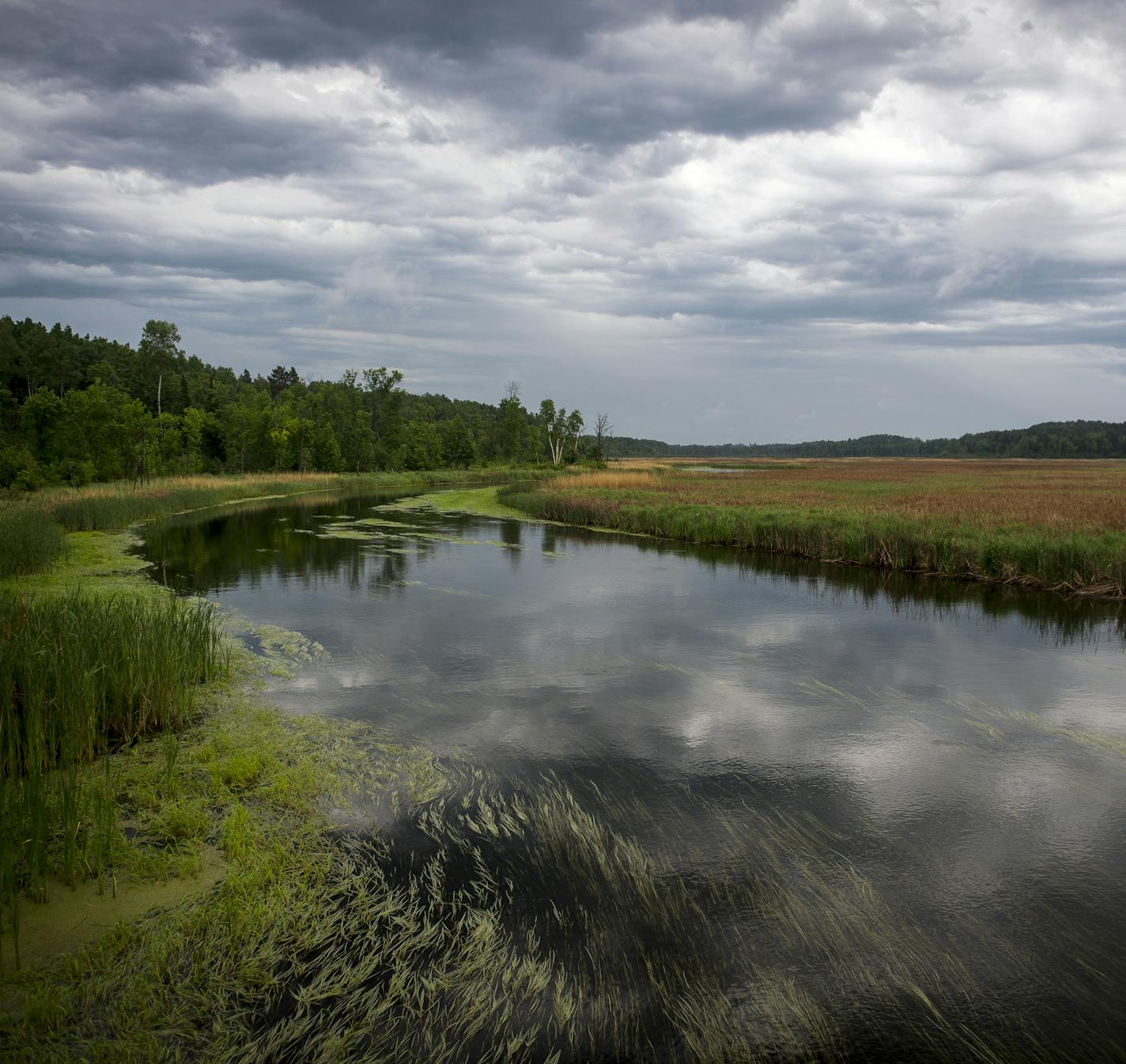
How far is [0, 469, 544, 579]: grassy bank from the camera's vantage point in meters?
15.5

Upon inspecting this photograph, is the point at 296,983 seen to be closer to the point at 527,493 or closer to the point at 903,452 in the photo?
the point at 527,493

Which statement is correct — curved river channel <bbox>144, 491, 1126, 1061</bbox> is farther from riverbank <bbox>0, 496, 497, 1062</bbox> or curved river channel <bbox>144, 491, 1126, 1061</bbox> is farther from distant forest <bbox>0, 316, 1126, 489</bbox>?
distant forest <bbox>0, 316, 1126, 489</bbox>

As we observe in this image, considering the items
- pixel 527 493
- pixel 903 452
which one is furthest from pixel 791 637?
pixel 903 452

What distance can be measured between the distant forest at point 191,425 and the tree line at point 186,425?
107 millimetres

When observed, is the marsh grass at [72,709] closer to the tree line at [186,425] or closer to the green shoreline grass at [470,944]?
the green shoreline grass at [470,944]

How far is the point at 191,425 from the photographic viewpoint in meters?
60.6

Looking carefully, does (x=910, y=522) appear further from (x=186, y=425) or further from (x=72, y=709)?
(x=186, y=425)

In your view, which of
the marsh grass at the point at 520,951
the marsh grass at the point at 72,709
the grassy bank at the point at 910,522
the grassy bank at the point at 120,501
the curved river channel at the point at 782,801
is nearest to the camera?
the marsh grass at the point at 520,951

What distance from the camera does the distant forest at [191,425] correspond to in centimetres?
3716

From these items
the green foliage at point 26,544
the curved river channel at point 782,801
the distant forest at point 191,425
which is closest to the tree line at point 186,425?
the distant forest at point 191,425

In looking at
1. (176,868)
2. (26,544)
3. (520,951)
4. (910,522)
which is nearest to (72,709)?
(176,868)

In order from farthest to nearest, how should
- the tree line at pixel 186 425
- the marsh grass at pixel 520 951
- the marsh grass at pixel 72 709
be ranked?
1. the tree line at pixel 186 425
2. the marsh grass at pixel 72 709
3. the marsh grass at pixel 520 951

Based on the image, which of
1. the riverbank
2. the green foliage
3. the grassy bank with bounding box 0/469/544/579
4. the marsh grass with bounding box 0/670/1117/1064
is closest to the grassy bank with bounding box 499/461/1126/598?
the marsh grass with bounding box 0/670/1117/1064

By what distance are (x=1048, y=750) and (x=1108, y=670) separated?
12.7 ft
